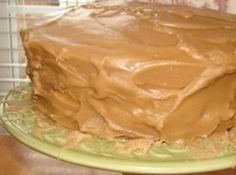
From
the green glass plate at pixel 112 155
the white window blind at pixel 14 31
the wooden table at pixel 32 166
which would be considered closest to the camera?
the green glass plate at pixel 112 155

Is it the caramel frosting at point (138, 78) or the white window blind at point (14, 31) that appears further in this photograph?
the white window blind at point (14, 31)

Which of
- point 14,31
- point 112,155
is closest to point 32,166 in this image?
point 112,155

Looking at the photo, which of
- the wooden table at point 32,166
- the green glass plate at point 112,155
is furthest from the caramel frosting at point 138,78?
the wooden table at point 32,166

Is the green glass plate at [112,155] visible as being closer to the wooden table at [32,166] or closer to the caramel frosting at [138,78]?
the caramel frosting at [138,78]

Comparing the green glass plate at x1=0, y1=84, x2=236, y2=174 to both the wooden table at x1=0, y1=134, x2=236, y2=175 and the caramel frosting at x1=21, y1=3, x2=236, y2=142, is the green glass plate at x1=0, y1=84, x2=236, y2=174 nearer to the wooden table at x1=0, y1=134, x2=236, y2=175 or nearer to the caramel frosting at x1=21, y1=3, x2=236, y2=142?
the caramel frosting at x1=21, y1=3, x2=236, y2=142

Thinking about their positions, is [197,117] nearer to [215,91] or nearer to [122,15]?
[215,91]

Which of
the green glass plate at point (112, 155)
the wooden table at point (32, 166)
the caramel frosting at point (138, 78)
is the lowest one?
the wooden table at point (32, 166)
